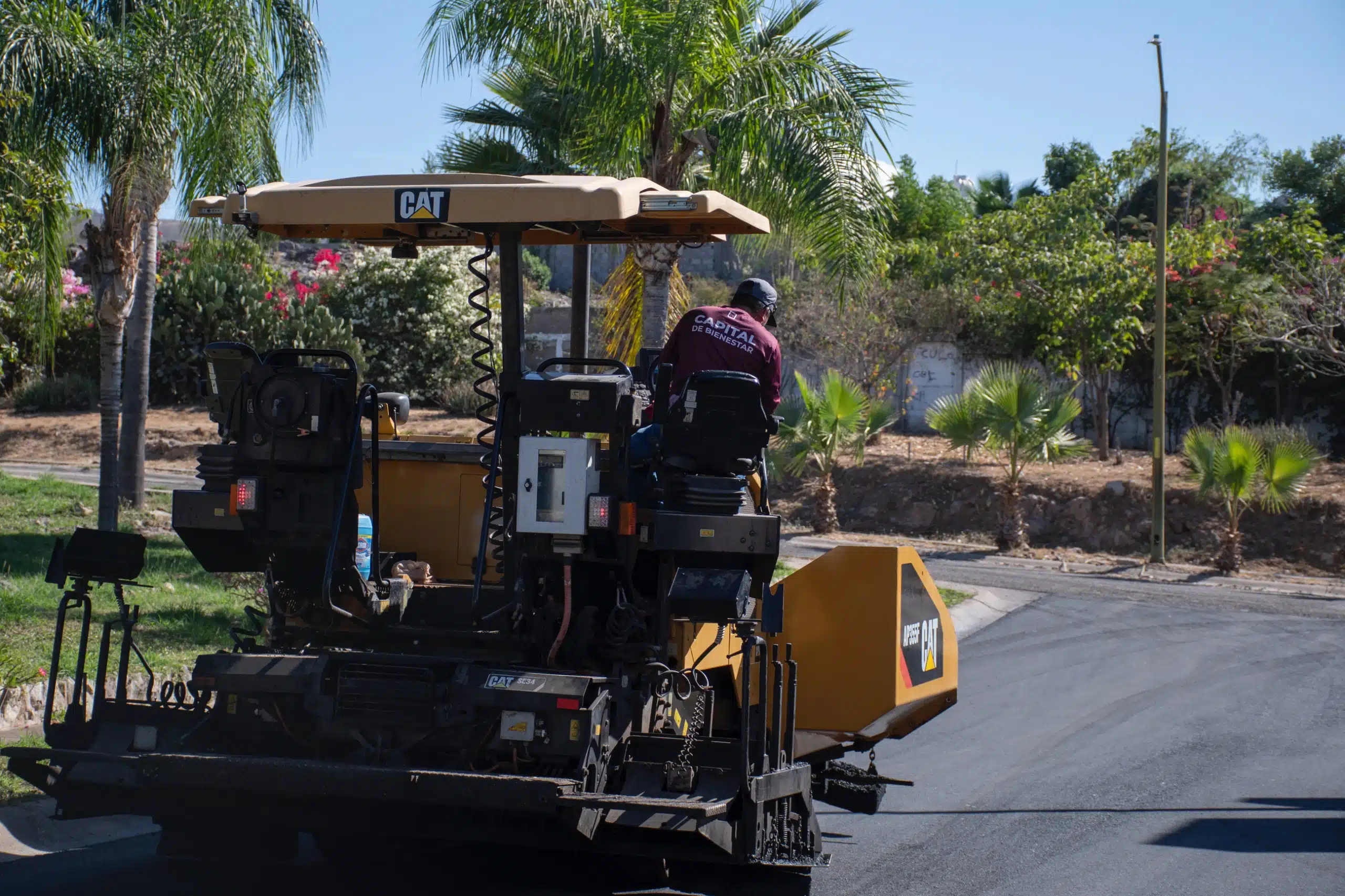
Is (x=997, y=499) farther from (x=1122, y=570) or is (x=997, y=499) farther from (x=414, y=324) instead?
(x=414, y=324)

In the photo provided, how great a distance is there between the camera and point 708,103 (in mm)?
14391

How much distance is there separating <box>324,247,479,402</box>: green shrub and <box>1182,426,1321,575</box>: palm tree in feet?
53.7

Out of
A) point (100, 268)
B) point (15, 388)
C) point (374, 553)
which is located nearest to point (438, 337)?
point (15, 388)

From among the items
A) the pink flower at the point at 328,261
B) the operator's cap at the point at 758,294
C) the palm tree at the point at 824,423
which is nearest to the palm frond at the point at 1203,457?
the palm tree at the point at 824,423

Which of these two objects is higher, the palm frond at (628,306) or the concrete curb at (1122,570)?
the palm frond at (628,306)

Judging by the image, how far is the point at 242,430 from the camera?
5734 millimetres

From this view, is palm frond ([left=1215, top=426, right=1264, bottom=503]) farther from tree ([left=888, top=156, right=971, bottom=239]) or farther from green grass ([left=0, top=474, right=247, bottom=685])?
tree ([left=888, top=156, right=971, bottom=239])

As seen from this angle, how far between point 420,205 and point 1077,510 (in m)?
20.0

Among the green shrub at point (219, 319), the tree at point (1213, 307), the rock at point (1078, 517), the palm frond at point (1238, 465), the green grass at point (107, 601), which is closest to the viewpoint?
the green grass at point (107, 601)

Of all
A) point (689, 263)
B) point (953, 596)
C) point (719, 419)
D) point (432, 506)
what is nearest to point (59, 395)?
point (689, 263)

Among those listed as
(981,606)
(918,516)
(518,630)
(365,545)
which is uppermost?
(365,545)

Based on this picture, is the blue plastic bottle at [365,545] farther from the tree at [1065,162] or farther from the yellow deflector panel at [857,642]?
the tree at [1065,162]

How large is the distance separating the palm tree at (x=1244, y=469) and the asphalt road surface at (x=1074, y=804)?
238 inches

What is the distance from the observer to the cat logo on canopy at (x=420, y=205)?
545 centimetres
